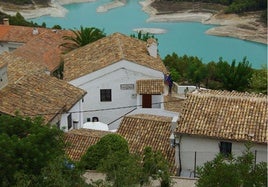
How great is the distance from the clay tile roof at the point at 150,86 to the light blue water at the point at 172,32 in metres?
31.0

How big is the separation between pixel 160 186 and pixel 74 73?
12.9 m

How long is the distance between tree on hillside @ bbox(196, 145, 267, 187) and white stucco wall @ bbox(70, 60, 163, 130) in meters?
13.9

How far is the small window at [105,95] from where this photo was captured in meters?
24.8

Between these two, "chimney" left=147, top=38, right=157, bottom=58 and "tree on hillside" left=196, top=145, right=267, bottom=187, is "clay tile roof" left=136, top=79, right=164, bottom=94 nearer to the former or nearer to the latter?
"chimney" left=147, top=38, right=157, bottom=58

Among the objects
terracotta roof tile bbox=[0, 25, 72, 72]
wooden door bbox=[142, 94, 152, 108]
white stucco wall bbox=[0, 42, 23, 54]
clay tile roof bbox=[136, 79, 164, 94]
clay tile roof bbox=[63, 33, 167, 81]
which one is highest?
clay tile roof bbox=[63, 33, 167, 81]

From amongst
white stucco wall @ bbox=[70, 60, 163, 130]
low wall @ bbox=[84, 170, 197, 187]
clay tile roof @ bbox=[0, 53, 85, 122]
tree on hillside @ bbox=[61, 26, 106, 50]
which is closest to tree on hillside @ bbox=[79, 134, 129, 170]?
low wall @ bbox=[84, 170, 197, 187]

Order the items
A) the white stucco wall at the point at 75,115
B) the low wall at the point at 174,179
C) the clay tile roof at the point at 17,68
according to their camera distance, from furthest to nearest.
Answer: the clay tile roof at the point at 17,68
the white stucco wall at the point at 75,115
the low wall at the point at 174,179

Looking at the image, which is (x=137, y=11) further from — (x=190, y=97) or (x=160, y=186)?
(x=160, y=186)

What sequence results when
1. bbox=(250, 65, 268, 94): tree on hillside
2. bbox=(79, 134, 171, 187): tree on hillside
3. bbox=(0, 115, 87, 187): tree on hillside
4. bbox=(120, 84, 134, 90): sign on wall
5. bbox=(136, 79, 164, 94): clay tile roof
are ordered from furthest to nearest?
bbox=(250, 65, 268, 94): tree on hillside → bbox=(120, 84, 134, 90): sign on wall → bbox=(136, 79, 164, 94): clay tile roof → bbox=(0, 115, 87, 187): tree on hillside → bbox=(79, 134, 171, 187): tree on hillside

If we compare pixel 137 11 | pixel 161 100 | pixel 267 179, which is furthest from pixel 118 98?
pixel 137 11

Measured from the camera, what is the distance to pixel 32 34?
39531mm

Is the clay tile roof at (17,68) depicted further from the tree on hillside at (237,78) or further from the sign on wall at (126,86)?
the tree on hillside at (237,78)

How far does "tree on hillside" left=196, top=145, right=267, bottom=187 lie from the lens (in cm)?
1012

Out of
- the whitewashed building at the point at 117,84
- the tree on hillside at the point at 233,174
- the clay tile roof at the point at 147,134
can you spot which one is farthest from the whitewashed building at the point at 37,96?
the tree on hillside at the point at 233,174
